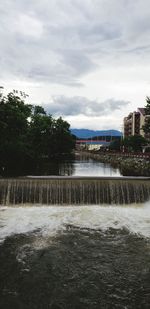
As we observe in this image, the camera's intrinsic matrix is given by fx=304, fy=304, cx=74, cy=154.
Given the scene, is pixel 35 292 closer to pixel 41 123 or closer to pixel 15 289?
pixel 15 289

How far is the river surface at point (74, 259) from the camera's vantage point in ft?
27.2

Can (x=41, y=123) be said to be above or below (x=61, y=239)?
above

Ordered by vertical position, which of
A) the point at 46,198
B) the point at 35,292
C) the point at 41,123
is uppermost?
the point at 41,123

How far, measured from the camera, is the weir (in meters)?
18.5

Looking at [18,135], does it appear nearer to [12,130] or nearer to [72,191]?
[12,130]

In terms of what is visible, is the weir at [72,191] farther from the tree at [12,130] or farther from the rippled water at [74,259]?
the tree at [12,130]

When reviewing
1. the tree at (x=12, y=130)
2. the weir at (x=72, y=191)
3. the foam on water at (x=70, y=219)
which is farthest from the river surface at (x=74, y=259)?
the tree at (x=12, y=130)

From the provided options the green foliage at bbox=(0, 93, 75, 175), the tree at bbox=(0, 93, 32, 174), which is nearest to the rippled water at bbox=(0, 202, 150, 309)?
the green foliage at bbox=(0, 93, 75, 175)

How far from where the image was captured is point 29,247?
11.7 metres

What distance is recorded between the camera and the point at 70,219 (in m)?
15.6

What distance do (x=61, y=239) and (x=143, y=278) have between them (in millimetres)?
4325

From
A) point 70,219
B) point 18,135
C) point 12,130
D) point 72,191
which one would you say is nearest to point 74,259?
point 70,219

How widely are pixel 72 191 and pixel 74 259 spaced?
816cm

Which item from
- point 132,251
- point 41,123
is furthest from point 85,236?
point 41,123
